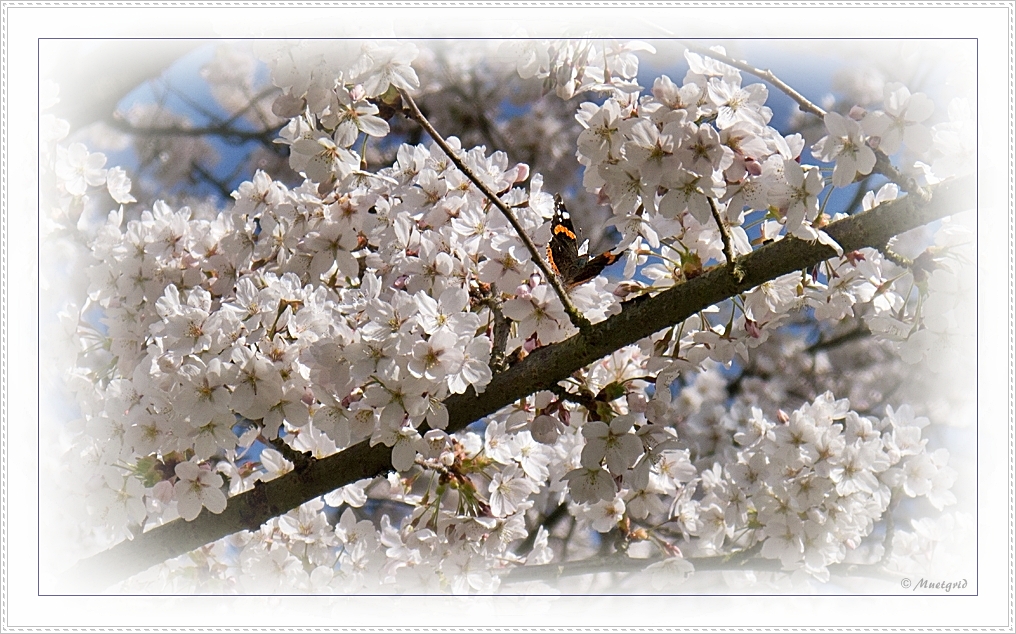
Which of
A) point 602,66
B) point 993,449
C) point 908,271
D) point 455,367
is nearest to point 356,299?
point 455,367

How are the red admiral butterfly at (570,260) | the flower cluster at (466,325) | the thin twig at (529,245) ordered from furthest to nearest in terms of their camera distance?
the red admiral butterfly at (570,260) → the flower cluster at (466,325) → the thin twig at (529,245)

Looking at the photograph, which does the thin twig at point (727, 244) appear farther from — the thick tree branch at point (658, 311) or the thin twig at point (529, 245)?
the thin twig at point (529, 245)

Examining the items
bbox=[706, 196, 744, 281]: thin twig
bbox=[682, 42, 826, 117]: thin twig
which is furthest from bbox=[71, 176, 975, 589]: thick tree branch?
bbox=[682, 42, 826, 117]: thin twig

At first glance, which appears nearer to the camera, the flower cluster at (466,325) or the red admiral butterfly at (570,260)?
the flower cluster at (466,325)

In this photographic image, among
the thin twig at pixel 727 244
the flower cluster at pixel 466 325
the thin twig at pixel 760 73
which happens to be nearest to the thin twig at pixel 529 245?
the flower cluster at pixel 466 325

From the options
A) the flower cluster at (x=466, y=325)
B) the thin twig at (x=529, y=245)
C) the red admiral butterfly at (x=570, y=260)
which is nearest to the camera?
the thin twig at (x=529, y=245)

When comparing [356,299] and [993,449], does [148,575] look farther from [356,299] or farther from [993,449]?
[993,449]

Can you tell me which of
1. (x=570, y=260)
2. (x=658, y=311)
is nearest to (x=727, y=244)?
(x=658, y=311)

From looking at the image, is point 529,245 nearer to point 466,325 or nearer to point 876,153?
point 466,325
